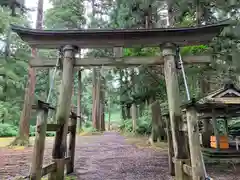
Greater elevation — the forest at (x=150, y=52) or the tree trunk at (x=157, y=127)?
the forest at (x=150, y=52)

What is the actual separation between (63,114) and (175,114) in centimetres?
233

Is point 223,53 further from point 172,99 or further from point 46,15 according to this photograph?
point 46,15

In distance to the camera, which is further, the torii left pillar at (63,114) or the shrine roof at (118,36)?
the shrine roof at (118,36)

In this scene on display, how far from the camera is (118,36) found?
4691 millimetres

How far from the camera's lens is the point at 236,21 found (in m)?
7.62

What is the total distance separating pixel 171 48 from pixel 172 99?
1210 millimetres

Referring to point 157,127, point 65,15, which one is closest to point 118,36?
point 157,127

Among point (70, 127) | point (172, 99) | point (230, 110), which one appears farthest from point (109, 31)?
point (230, 110)

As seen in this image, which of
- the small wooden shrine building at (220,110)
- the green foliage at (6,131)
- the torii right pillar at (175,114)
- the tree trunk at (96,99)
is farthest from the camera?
the tree trunk at (96,99)

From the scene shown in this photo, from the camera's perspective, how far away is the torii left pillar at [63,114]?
412 centimetres

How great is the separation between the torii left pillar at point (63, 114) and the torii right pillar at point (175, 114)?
2.17 metres

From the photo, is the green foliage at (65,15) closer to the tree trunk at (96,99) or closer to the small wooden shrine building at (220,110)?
the tree trunk at (96,99)

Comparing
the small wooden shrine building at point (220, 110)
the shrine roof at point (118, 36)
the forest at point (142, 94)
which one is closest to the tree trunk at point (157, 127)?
the forest at point (142, 94)

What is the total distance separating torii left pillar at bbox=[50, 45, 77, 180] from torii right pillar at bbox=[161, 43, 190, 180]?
2.17m
